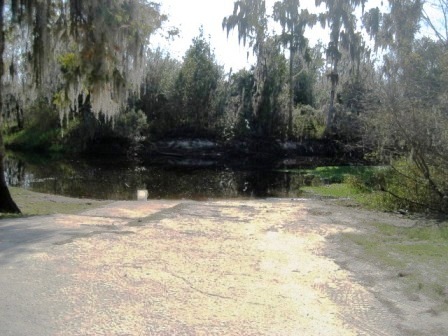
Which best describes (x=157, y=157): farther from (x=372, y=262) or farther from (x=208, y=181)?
(x=372, y=262)

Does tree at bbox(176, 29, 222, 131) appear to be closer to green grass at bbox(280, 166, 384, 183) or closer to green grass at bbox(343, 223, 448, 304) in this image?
green grass at bbox(280, 166, 384, 183)

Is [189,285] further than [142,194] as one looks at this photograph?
No

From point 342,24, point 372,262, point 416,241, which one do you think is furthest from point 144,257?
point 342,24

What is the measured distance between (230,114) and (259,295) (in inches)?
1667

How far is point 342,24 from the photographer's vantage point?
1860 inches

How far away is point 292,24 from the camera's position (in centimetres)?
4809

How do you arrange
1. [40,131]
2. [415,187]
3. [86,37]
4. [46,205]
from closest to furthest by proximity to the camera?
[86,37], [415,187], [46,205], [40,131]

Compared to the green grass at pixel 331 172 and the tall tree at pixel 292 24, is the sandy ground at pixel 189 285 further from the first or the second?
→ the tall tree at pixel 292 24

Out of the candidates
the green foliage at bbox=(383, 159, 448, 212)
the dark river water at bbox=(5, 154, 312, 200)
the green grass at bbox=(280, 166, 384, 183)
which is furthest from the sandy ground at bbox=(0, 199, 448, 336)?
the green grass at bbox=(280, 166, 384, 183)

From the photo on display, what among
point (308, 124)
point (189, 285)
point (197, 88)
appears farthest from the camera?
point (308, 124)

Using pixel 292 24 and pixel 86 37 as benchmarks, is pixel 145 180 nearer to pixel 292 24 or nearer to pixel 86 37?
pixel 86 37

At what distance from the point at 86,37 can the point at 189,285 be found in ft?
30.3

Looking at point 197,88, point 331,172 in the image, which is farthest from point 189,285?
point 197,88

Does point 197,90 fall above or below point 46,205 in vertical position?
above
